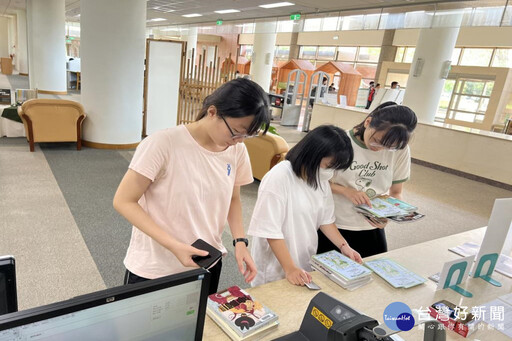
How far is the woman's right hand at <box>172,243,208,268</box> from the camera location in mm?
1037

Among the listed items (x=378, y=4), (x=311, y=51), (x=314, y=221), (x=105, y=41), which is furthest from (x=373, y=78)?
(x=314, y=221)

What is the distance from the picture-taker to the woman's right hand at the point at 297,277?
1440mm

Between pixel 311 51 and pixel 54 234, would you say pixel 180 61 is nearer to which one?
pixel 54 234

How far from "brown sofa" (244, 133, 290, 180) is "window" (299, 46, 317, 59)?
14.8 metres

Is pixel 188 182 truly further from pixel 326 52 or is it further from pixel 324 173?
pixel 326 52

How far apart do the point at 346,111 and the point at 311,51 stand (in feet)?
32.8

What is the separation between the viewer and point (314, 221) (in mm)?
1669

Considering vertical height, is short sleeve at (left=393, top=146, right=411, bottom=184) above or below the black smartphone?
above

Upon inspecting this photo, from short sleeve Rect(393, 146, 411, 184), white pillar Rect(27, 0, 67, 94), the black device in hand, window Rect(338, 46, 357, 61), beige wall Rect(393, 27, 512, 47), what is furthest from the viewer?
window Rect(338, 46, 357, 61)

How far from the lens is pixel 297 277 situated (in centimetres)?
145

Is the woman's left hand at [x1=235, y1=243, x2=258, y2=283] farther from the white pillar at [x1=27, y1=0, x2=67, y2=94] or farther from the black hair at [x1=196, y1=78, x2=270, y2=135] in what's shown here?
the white pillar at [x1=27, y1=0, x2=67, y2=94]

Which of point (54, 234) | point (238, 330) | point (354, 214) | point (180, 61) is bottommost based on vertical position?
point (54, 234)

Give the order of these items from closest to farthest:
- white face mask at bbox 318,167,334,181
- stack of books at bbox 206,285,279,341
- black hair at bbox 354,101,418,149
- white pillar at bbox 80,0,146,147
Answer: stack of books at bbox 206,285,279,341, white face mask at bbox 318,167,334,181, black hair at bbox 354,101,418,149, white pillar at bbox 80,0,146,147

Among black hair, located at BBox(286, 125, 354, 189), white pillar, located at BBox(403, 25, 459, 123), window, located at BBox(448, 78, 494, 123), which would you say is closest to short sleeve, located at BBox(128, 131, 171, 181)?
black hair, located at BBox(286, 125, 354, 189)
